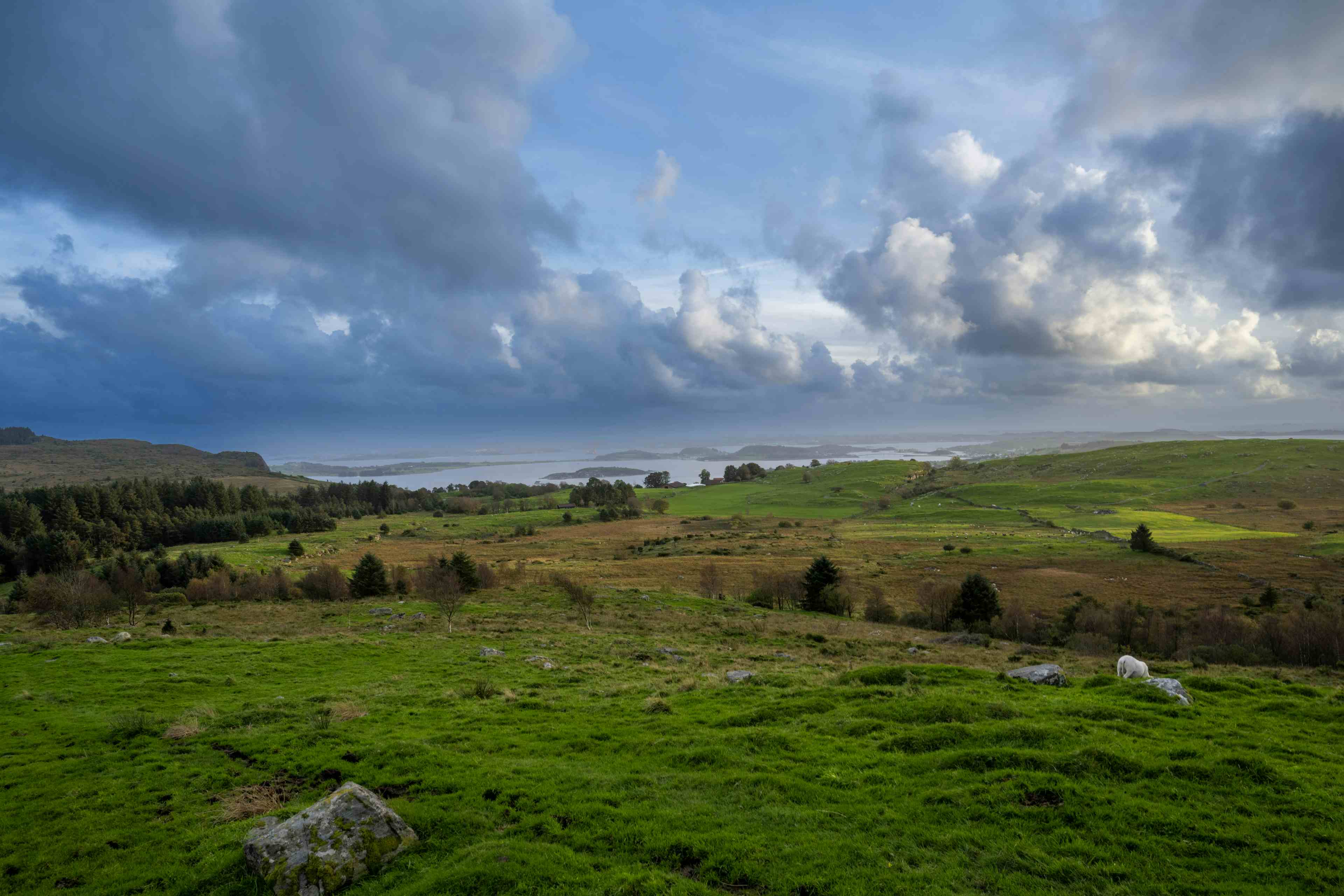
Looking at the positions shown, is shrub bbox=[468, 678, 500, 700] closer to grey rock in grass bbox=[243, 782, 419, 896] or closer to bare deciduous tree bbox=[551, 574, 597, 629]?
grey rock in grass bbox=[243, 782, 419, 896]

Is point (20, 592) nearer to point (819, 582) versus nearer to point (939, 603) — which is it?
point (819, 582)

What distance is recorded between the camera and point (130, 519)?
116 metres

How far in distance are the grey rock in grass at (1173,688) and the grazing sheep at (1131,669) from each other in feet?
8.93

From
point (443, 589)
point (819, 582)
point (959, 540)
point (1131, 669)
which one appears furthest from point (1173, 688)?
point (959, 540)

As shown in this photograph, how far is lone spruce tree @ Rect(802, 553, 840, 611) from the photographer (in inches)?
2197

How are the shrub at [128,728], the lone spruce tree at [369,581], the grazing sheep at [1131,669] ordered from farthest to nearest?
the lone spruce tree at [369,581], the grazing sheep at [1131,669], the shrub at [128,728]

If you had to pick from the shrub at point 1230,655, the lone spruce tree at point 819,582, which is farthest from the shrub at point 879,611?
the shrub at point 1230,655

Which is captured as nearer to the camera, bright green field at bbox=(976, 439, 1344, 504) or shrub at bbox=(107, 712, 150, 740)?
shrub at bbox=(107, 712, 150, 740)

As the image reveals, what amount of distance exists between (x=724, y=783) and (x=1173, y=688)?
14.5 m

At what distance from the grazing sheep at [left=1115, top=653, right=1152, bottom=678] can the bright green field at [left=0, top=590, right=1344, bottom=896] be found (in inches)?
54.9

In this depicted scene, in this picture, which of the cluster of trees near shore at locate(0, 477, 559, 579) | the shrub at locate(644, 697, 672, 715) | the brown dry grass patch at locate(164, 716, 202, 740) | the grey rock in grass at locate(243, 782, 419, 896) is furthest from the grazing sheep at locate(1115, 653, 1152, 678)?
the cluster of trees near shore at locate(0, 477, 559, 579)

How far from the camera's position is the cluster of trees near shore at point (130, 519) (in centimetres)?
8738

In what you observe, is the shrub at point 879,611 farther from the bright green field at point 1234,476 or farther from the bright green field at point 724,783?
the bright green field at point 1234,476

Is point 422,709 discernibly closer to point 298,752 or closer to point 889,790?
point 298,752
